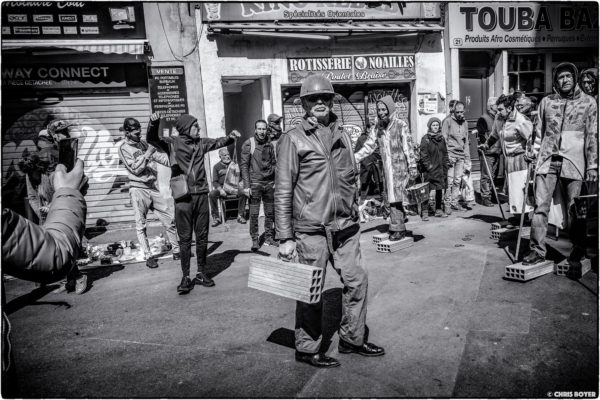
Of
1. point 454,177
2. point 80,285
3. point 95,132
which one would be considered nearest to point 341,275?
point 80,285

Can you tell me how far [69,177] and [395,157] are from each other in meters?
5.92

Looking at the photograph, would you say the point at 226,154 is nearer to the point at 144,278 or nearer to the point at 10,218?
the point at 144,278

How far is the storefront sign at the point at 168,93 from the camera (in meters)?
11.2

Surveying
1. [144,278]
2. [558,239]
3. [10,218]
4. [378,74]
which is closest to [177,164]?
[144,278]

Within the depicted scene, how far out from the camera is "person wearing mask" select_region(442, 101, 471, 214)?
35.9 ft

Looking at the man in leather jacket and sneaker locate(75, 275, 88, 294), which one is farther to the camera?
sneaker locate(75, 275, 88, 294)

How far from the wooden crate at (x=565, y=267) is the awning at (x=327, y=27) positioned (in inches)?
323

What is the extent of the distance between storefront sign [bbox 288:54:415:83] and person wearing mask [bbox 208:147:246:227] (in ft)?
9.16

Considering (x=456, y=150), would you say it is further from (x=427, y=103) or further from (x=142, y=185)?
(x=142, y=185)

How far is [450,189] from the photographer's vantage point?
1098 cm

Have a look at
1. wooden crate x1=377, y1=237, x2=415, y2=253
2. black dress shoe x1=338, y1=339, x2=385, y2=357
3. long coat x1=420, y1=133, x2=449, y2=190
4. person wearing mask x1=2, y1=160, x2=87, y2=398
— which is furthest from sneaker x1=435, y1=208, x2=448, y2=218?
person wearing mask x1=2, y1=160, x2=87, y2=398

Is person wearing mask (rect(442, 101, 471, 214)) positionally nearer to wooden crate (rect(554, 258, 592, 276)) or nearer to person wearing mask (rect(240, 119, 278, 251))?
person wearing mask (rect(240, 119, 278, 251))

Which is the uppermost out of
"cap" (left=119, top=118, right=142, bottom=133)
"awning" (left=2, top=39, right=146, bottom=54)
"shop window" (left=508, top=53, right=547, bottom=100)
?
"awning" (left=2, top=39, right=146, bottom=54)

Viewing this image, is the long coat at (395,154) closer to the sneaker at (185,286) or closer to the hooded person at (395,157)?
the hooded person at (395,157)
